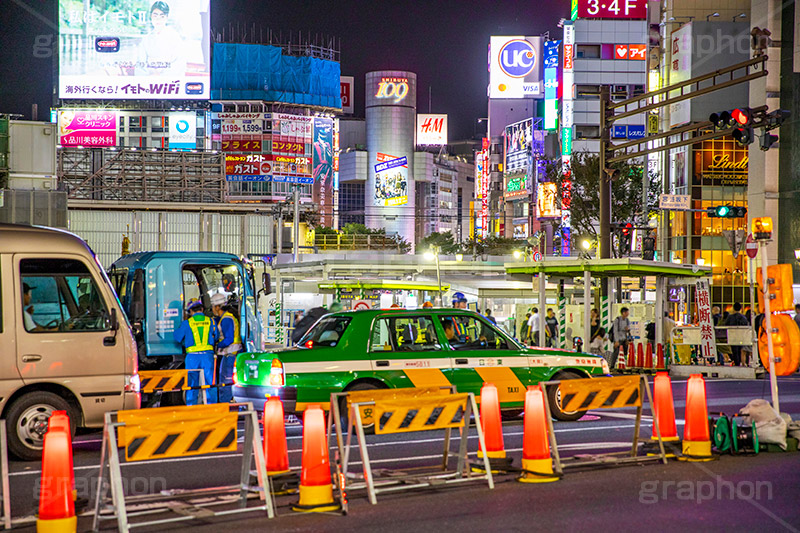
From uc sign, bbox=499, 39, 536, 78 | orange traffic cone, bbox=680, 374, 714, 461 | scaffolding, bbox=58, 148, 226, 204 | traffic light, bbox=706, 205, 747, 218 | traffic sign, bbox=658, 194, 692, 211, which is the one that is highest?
uc sign, bbox=499, 39, 536, 78

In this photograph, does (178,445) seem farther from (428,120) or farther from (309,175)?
(428,120)

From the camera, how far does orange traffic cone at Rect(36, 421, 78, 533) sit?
669 cm

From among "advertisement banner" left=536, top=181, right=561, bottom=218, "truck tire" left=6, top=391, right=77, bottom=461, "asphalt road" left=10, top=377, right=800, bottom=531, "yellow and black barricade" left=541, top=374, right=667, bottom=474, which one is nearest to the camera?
"asphalt road" left=10, top=377, right=800, bottom=531

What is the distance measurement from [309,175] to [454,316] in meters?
74.4

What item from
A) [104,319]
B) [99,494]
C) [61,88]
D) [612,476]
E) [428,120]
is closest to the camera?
[99,494]

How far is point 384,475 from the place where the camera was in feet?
29.3

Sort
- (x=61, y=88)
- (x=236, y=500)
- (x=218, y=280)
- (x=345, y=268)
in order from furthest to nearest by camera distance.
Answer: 1. (x=61, y=88)
2. (x=345, y=268)
3. (x=218, y=280)
4. (x=236, y=500)

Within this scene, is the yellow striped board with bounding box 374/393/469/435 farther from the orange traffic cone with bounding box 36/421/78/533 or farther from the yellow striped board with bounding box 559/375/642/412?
the orange traffic cone with bounding box 36/421/78/533

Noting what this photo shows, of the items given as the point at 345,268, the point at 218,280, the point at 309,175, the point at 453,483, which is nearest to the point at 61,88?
the point at 309,175

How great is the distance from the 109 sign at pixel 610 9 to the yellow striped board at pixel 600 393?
77.3 m

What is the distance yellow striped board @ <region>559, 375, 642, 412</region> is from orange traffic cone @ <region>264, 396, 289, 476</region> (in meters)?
2.85

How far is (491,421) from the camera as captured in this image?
30.0 ft

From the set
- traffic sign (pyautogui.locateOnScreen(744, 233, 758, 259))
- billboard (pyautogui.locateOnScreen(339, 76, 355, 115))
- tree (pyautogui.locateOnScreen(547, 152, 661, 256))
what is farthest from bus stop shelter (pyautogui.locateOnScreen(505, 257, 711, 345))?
billboard (pyautogui.locateOnScreen(339, 76, 355, 115))

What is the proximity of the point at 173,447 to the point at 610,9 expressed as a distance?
266 feet
